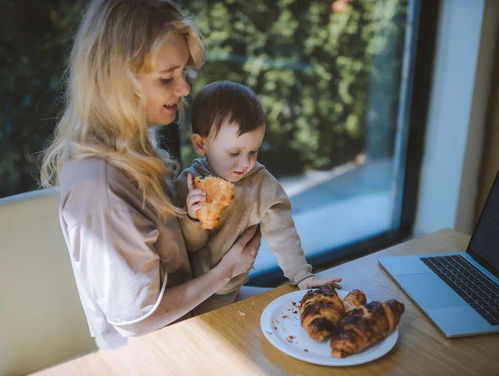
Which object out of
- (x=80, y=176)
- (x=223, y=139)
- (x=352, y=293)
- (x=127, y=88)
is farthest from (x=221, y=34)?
(x=352, y=293)

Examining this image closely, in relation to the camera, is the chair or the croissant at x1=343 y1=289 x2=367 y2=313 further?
the chair

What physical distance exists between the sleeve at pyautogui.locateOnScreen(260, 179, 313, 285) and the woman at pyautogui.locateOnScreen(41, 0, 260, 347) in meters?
0.31

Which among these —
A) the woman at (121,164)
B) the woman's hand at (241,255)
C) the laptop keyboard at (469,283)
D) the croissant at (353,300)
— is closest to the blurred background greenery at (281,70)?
the woman at (121,164)

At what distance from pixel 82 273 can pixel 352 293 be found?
0.70 metres

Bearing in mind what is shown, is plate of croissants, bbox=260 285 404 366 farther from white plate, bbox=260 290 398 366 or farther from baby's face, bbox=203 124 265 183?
baby's face, bbox=203 124 265 183

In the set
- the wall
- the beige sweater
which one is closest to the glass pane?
the wall

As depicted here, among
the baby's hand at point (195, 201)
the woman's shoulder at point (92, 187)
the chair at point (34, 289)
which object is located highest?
the woman's shoulder at point (92, 187)

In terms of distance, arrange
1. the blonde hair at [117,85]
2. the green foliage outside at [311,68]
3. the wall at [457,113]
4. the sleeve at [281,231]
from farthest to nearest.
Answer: the wall at [457,113], the green foliage outside at [311,68], the sleeve at [281,231], the blonde hair at [117,85]

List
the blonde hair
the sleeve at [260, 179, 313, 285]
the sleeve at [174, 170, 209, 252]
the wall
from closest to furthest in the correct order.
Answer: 1. the blonde hair
2. the sleeve at [174, 170, 209, 252]
3. the sleeve at [260, 179, 313, 285]
4. the wall

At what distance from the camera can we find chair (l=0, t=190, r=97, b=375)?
127 cm

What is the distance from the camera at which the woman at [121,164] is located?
3.43 feet

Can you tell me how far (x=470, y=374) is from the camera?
945mm

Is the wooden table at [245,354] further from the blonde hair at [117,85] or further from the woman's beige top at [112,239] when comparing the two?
the blonde hair at [117,85]

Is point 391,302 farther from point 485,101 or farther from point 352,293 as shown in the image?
point 485,101
